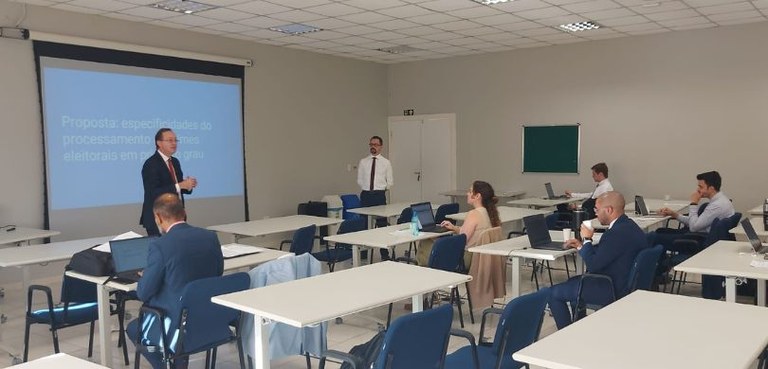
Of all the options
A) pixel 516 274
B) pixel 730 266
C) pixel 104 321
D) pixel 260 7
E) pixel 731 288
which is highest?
pixel 260 7

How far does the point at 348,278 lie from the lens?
3312mm

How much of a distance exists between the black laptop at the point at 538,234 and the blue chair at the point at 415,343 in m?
2.07

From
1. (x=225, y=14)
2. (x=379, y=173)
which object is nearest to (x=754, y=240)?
(x=379, y=173)

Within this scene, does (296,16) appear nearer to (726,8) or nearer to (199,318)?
(199,318)

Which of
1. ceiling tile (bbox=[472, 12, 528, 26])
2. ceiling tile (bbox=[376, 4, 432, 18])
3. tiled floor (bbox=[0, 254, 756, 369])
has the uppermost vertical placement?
ceiling tile (bbox=[472, 12, 528, 26])

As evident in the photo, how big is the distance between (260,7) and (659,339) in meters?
5.54

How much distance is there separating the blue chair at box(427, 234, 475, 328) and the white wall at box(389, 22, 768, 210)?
16.5 feet

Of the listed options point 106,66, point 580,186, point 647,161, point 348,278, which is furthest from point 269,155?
point 348,278

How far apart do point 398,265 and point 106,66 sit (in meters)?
5.08

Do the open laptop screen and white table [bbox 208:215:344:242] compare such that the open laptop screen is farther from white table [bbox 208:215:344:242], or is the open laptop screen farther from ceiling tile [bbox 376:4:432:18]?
ceiling tile [bbox 376:4:432:18]

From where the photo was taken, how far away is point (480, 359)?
2.96 m

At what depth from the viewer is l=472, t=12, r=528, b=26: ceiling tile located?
734cm

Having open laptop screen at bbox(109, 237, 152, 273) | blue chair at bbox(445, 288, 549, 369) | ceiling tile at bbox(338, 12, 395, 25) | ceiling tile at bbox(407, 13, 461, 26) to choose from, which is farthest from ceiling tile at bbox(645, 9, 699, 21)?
open laptop screen at bbox(109, 237, 152, 273)

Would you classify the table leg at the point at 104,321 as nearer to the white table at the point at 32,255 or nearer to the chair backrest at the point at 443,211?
the white table at the point at 32,255
